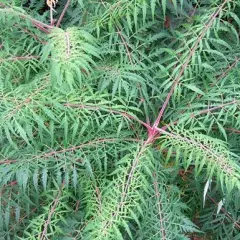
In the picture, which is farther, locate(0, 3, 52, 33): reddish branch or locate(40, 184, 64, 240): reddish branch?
locate(0, 3, 52, 33): reddish branch

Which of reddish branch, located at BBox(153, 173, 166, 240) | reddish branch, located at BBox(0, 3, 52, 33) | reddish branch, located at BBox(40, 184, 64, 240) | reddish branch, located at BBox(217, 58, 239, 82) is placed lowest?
reddish branch, located at BBox(153, 173, 166, 240)

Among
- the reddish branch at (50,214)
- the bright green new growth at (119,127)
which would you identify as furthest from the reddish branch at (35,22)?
the reddish branch at (50,214)

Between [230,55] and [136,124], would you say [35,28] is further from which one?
[230,55]

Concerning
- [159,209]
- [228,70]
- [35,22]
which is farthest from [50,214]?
[228,70]

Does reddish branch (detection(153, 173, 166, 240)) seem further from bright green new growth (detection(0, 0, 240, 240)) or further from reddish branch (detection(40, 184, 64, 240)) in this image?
reddish branch (detection(40, 184, 64, 240))

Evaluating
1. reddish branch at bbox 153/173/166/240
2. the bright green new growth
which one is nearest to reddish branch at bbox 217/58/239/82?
the bright green new growth

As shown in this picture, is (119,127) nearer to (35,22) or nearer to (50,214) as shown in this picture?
(50,214)

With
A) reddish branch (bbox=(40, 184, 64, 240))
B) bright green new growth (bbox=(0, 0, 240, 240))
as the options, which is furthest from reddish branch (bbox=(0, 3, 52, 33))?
reddish branch (bbox=(40, 184, 64, 240))

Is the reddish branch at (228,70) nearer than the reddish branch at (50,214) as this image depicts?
No

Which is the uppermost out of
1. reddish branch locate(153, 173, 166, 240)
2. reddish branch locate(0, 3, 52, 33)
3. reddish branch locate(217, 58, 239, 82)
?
reddish branch locate(0, 3, 52, 33)

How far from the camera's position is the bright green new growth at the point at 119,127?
1.62m

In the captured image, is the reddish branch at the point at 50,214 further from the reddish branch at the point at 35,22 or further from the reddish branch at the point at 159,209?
the reddish branch at the point at 35,22

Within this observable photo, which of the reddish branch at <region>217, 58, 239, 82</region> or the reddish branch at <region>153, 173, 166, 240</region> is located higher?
the reddish branch at <region>217, 58, 239, 82</region>

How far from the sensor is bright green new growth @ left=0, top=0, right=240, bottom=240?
1615mm
